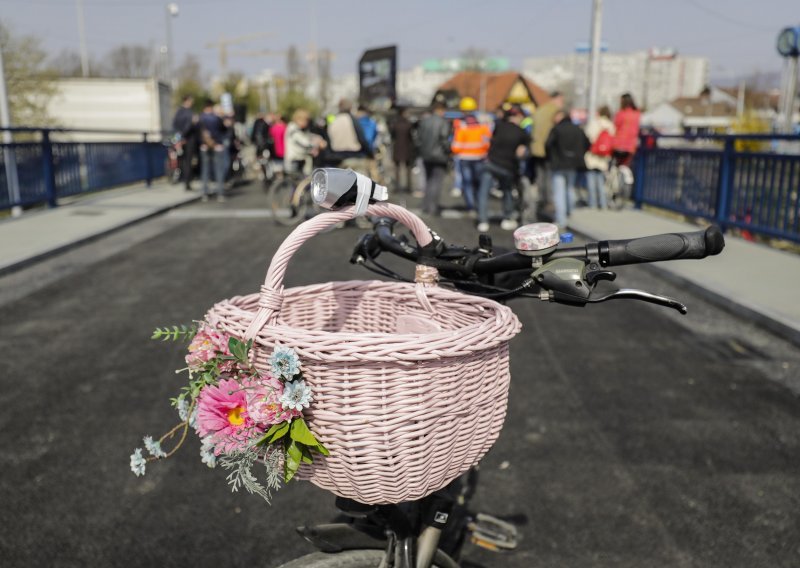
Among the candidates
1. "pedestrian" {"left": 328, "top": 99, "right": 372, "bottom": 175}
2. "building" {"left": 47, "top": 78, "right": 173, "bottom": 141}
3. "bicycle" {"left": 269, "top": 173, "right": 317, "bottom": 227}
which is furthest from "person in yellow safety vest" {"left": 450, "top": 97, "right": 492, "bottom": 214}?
"building" {"left": 47, "top": 78, "right": 173, "bottom": 141}

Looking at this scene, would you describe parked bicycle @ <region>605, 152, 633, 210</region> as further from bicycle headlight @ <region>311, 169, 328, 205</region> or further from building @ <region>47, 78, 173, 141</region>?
building @ <region>47, 78, 173, 141</region>

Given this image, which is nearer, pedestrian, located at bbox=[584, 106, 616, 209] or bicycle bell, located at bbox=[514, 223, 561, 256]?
bicycle bell, located at bbox=[514, 223, 561, 256]

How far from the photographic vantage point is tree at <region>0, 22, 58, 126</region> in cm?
2122

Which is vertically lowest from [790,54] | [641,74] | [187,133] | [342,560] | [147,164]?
[147,164]

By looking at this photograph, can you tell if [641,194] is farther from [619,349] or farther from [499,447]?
[499,447]

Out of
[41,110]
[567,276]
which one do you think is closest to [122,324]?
[567,276]

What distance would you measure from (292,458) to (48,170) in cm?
1316

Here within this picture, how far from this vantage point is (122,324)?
6293 millimetres

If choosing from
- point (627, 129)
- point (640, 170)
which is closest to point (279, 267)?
point (627, 129)

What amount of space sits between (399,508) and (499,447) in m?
2.15

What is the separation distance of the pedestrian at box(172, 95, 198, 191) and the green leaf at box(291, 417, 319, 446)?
16207mm

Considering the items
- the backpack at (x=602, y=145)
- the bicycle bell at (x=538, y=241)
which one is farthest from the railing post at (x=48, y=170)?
the bicycle bell at (x=538, y=241)

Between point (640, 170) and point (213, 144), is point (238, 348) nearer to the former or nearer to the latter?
point (640, 170)

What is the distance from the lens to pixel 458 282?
1930 mm
